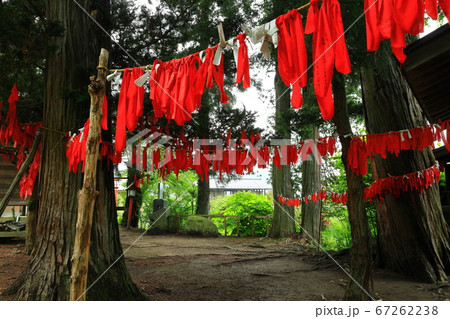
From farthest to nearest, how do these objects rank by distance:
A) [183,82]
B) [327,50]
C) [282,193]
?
[282,193], [183,82], [327,50]

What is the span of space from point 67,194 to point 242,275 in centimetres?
368

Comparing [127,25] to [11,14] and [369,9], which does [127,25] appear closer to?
[11,14]

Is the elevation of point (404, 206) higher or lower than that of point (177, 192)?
lower

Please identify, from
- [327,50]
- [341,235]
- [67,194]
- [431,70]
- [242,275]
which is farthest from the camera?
[341,235]

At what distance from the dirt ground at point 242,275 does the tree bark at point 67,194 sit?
3.01 feet

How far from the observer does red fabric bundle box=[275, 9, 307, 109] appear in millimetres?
2234

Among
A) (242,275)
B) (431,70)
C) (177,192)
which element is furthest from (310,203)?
(177,192)

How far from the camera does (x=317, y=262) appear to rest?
737 cm

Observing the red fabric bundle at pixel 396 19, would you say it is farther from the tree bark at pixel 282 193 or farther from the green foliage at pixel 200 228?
the green foliage at pixel 200 228

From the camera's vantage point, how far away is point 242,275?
611cm

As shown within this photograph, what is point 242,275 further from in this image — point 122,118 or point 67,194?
point 122,118

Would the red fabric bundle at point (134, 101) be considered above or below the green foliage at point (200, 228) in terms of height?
above

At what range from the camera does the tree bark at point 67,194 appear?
3637 millimetres

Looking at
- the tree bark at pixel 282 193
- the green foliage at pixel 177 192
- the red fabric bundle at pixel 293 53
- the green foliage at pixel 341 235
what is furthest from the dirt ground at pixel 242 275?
the green foliage at pixel 177 192
